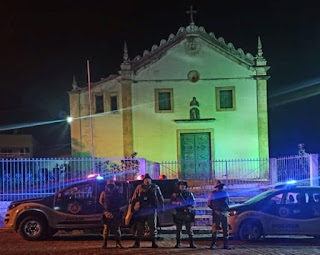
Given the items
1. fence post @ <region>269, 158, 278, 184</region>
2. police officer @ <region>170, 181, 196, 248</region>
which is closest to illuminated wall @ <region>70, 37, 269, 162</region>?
fence post @ <region>269, 158, 278, 184</region>

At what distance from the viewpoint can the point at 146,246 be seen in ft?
42.7

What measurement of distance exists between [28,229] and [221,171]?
13570 mm

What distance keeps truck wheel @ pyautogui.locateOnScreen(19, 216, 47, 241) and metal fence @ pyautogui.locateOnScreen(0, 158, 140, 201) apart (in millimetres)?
5355

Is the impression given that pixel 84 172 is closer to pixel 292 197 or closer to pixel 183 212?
pixel 183 212

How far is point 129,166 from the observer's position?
72.1ft

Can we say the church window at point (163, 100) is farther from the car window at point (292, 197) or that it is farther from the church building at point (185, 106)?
the car window at point (292, 197)

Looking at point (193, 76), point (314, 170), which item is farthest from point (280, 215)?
point (193, 76)

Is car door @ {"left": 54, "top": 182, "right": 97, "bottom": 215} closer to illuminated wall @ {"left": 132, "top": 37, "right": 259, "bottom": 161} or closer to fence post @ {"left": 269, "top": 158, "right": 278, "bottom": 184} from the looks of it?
fence post @ {"left": 269, "top": 158, "right": 278, "bottom": 184}

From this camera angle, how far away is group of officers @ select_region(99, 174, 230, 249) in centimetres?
1257

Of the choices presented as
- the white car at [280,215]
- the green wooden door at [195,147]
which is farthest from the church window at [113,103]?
the white car at [280,215]

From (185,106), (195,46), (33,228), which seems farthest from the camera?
(185,106)

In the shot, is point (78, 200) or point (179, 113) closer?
point (78, 200)

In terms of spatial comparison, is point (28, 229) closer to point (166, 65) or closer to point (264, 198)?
point (264, 198)

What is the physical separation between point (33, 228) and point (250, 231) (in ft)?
19.3
